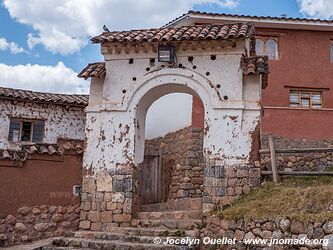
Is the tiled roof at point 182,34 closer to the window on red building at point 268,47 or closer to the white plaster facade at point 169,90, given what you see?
the white plaster facade at point 169,90

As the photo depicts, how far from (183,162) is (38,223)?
652 centimetres

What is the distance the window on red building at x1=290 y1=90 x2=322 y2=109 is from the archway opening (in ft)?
14.2

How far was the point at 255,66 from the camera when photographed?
33.1ft

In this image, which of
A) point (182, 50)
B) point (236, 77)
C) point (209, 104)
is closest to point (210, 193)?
point (209, 104)

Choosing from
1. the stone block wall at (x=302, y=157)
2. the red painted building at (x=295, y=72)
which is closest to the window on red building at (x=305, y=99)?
the red painted building at (x=295, y=72)

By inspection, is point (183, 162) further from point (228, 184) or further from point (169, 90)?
point (228, 184)

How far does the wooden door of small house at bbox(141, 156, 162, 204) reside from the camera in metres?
15.1

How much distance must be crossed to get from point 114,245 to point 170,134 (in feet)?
26.8

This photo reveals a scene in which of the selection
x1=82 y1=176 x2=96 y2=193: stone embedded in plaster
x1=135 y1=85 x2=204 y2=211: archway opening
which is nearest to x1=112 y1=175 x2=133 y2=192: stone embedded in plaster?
x1=82 y1=176 x2=96 y2=193: stone embedded in plaster

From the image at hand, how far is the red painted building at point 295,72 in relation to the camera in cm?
1714

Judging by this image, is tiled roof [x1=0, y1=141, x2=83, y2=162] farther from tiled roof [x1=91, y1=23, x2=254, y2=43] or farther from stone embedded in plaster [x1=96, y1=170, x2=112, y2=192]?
tiled roof [x1=91, y1=23, x2=254, y2=43]

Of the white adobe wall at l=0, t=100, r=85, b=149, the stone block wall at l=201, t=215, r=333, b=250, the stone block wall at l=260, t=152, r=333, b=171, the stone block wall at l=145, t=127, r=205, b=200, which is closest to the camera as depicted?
the stone block wall at l=201, t=215, r=333, b=250

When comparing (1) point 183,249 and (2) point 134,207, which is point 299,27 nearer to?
(2) point 134,207

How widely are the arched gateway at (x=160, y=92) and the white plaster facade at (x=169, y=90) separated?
23mm
